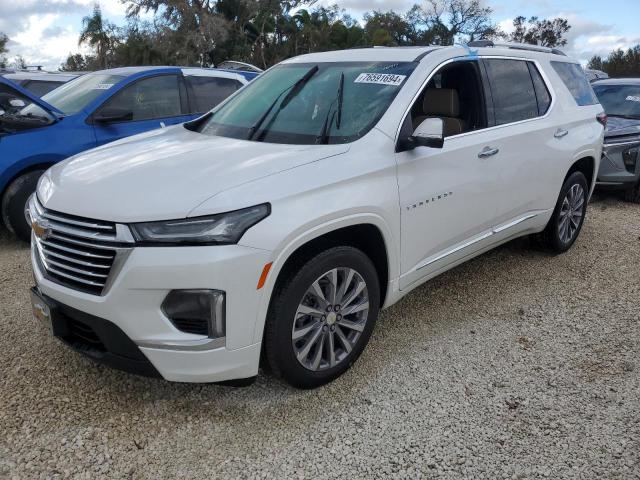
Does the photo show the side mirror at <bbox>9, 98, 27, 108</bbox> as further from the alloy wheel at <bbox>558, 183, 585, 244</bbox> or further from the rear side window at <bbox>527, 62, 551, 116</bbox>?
the alloy wheel at <bbox>558, 183, 585, 244</bbox>

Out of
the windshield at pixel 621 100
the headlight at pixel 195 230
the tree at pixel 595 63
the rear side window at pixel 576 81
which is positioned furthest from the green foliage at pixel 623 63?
the headlight at pixel 195 230

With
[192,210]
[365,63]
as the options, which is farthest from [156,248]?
[365,63]

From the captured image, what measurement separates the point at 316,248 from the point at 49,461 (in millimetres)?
1554

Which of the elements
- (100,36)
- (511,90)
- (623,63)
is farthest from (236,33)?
(511,90)

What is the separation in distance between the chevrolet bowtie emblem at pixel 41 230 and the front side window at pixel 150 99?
3.10m

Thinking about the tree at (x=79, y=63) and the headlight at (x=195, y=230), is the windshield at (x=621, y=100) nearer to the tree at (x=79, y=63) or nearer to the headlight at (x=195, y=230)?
the headlight at (x=195, y=230)

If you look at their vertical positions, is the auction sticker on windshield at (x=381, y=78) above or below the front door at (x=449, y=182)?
above

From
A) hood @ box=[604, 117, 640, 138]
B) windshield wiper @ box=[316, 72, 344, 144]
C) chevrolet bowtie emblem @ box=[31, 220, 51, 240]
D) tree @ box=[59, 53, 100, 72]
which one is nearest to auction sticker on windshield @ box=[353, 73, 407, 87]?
windshield wiper @ box=[316, 72, 344, 144]

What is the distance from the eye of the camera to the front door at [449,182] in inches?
128

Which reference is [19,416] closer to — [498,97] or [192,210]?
[192,210]

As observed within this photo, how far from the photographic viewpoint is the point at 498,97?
4.08m

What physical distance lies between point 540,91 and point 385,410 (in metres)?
3.04

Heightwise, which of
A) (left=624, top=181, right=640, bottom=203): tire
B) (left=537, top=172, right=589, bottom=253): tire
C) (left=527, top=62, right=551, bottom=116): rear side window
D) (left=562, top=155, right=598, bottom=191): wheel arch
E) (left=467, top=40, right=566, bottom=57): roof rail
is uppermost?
(left=467, top=40, right=566, bottom=57): roof rail

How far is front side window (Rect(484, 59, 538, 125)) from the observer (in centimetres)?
407
